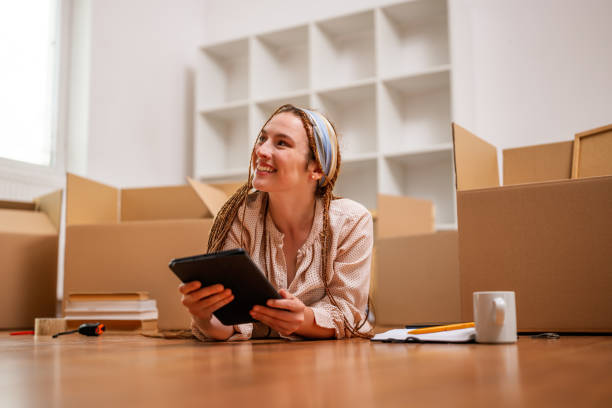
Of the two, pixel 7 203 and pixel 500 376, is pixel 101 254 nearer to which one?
pixel 7 203

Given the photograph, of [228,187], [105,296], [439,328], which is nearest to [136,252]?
[105,296]

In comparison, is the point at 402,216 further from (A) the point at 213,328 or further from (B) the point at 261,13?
(B) the point at 261,13

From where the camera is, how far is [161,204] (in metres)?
1.96

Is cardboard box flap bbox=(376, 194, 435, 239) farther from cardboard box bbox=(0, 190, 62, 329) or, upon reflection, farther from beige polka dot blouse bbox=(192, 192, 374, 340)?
cardboard box bbox=(0, 190, 62, 329)

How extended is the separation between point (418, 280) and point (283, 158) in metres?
0.81

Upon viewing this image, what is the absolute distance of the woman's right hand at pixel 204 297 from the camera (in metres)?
0.94

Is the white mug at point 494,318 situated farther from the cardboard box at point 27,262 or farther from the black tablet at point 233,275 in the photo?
the cardboard box at point 27,262

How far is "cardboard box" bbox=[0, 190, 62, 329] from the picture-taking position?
1777 mm

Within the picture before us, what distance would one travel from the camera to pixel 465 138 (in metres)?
1.33

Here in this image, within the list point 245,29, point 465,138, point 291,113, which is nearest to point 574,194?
point 465,138

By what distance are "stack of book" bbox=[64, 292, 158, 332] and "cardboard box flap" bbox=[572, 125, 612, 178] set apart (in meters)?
1.17

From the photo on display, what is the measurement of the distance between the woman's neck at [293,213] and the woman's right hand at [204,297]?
0.32 metres

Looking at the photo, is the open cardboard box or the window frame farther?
the window frame

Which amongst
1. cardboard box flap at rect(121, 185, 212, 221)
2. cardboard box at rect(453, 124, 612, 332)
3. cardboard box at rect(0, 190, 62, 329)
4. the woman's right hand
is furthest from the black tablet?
cardboard box at rect(0, 190, 62, 329)
